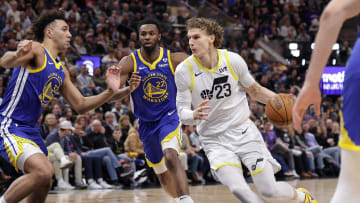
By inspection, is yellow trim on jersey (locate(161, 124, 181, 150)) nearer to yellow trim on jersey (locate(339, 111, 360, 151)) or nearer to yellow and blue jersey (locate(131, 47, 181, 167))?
yellow and blue jersey (locate(131, 47, 181, 167))

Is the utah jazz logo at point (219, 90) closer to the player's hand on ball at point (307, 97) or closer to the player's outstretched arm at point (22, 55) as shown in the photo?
the player's outstretched arm at point (22, 55)

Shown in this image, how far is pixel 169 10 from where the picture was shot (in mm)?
18000

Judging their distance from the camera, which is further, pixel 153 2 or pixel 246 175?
pixel 153 2

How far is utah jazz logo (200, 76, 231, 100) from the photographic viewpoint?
15.2ft

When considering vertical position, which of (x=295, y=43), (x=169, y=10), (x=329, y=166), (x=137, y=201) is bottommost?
(x=329, y=166)

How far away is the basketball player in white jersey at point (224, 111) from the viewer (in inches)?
172

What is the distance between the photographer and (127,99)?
12.2 m

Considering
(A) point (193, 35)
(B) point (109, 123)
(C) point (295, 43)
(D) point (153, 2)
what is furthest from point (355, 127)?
(C) point (295, 43)

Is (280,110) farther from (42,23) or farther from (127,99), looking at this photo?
(127,99)

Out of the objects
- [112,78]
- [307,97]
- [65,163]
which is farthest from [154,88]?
[307,97]

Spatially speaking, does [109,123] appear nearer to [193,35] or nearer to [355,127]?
[193,35]

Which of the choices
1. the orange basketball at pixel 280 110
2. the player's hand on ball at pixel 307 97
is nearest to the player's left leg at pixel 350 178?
the player's hand on ball at pixel 307 97

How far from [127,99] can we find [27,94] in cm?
772

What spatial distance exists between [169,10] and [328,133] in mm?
7187
